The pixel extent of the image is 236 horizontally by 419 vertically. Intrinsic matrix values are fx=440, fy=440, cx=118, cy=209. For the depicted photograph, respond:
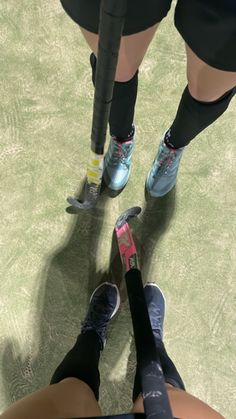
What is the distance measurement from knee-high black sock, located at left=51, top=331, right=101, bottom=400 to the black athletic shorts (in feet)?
2.16

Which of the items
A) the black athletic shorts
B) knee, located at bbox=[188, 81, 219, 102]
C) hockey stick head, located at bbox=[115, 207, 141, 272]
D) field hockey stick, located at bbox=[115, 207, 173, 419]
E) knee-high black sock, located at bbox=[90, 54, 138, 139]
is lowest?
hockey stick head, located at bbox=[115, 207, 141, 272]

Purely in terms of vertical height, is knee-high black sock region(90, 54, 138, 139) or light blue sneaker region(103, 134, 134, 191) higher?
knee-high black sock region(90, 54, 138, 139)

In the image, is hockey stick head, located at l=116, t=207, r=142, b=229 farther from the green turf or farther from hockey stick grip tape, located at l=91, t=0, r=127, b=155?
hockey stick grip tape, located at l=91, t=0, r=127, b=155

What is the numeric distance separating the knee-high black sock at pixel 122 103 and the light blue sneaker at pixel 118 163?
0.07 m

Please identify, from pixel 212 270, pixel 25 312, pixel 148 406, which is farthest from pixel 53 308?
pixel 148 406

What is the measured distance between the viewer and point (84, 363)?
0.97 m

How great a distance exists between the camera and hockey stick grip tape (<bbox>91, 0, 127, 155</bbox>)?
0.49 m

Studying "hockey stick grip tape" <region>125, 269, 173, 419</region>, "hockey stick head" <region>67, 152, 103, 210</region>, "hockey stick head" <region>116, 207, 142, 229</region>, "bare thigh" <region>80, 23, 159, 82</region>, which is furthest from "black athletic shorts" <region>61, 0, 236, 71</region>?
"hockey stick head" <region>116, 207, 142, 229</region>

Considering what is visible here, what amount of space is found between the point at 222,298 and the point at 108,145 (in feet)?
1.75

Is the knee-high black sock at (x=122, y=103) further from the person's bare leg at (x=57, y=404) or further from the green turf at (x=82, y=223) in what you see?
the person's bare leg at (x=57, y=404)

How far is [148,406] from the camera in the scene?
0.61 meters

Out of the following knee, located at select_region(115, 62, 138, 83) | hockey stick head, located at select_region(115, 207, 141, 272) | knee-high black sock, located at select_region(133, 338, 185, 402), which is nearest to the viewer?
knee, located at select_region(115, 62, 138, 83)

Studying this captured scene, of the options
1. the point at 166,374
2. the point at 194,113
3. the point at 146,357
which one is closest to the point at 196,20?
the point at 194,113

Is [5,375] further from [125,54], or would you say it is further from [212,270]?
[125,54]
